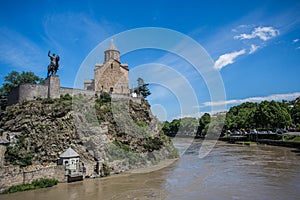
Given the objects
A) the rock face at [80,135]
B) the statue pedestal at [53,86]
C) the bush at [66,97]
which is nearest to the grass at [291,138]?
the rock face at [80,135]

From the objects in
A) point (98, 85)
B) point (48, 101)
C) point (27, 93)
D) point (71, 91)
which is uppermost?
point (98, 85)

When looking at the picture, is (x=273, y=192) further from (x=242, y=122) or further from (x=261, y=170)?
(x=242, y=122)

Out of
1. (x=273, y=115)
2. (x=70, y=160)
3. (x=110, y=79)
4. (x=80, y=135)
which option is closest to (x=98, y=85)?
(x=110, y=79)

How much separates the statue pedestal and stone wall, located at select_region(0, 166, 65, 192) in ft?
37.8

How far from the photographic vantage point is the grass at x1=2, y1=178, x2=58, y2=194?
50.5 feet

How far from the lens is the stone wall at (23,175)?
50.5 feet

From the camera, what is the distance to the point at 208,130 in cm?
7044

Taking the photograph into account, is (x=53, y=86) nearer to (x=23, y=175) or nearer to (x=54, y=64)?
(x=54, y=64)

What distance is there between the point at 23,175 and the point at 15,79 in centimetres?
A: 2772

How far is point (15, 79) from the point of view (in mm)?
38562

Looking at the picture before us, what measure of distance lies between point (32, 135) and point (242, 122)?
180 ft

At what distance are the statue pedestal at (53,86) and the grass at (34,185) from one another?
13014 millimetres

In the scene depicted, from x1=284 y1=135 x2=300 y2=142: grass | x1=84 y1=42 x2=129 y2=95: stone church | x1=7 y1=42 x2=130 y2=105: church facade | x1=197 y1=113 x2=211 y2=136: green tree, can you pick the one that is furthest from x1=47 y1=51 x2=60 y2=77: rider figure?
x1=197 y1=113 x2=211 y2=136: green tree

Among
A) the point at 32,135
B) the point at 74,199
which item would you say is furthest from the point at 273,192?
the point at 32,135
